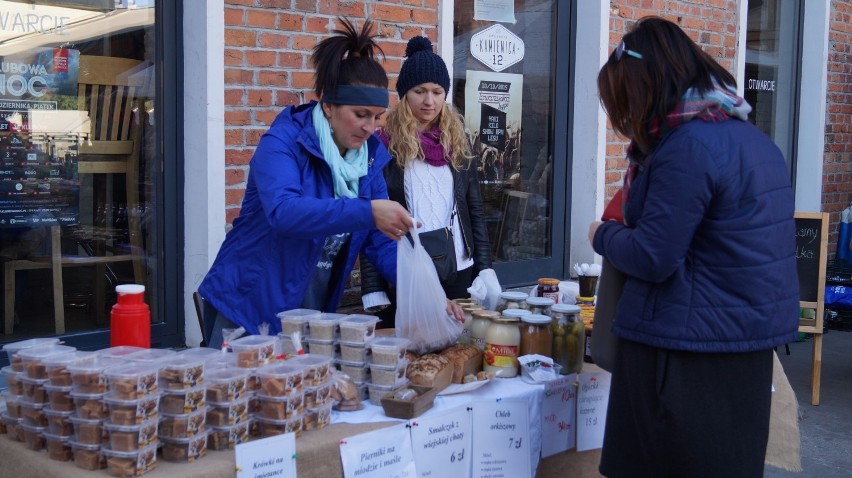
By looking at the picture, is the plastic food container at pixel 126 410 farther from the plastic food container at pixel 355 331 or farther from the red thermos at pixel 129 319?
the plastic food container at pixel 355 331

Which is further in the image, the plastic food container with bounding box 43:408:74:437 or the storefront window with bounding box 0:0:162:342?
the storefront window with bounding box 0:0:162:342

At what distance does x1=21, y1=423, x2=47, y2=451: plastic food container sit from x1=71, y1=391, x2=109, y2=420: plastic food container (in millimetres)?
172

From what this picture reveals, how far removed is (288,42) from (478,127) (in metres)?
1.66

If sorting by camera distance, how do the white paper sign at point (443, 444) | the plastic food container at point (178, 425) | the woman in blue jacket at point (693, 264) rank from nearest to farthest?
1. the plastic food container at point (178, 425)
2. the woman in blue jacket at point (693, 264)
3. the white paper sign at point (443, 444)

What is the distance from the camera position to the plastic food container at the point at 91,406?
2035 millimetres

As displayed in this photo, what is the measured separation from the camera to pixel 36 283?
381 centimetres

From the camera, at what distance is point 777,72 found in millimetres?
8133

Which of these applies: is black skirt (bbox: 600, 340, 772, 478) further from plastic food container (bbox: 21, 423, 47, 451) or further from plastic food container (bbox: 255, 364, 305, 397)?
plastic food container (bbox: 21, 423, 47, 451)

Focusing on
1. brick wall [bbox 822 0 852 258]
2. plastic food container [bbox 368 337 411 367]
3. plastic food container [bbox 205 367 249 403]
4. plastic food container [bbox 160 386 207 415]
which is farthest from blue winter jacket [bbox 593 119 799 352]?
brick wall [bbox 822 0 852 258]

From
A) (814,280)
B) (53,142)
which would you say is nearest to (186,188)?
(53,142)

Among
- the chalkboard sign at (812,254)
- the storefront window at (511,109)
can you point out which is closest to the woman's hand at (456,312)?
the storefront window at (511,109)

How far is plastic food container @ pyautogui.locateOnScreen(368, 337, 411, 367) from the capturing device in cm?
256

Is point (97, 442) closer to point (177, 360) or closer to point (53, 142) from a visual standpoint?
point (177, 360)

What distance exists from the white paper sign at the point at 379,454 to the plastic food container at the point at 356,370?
0.22 meters
